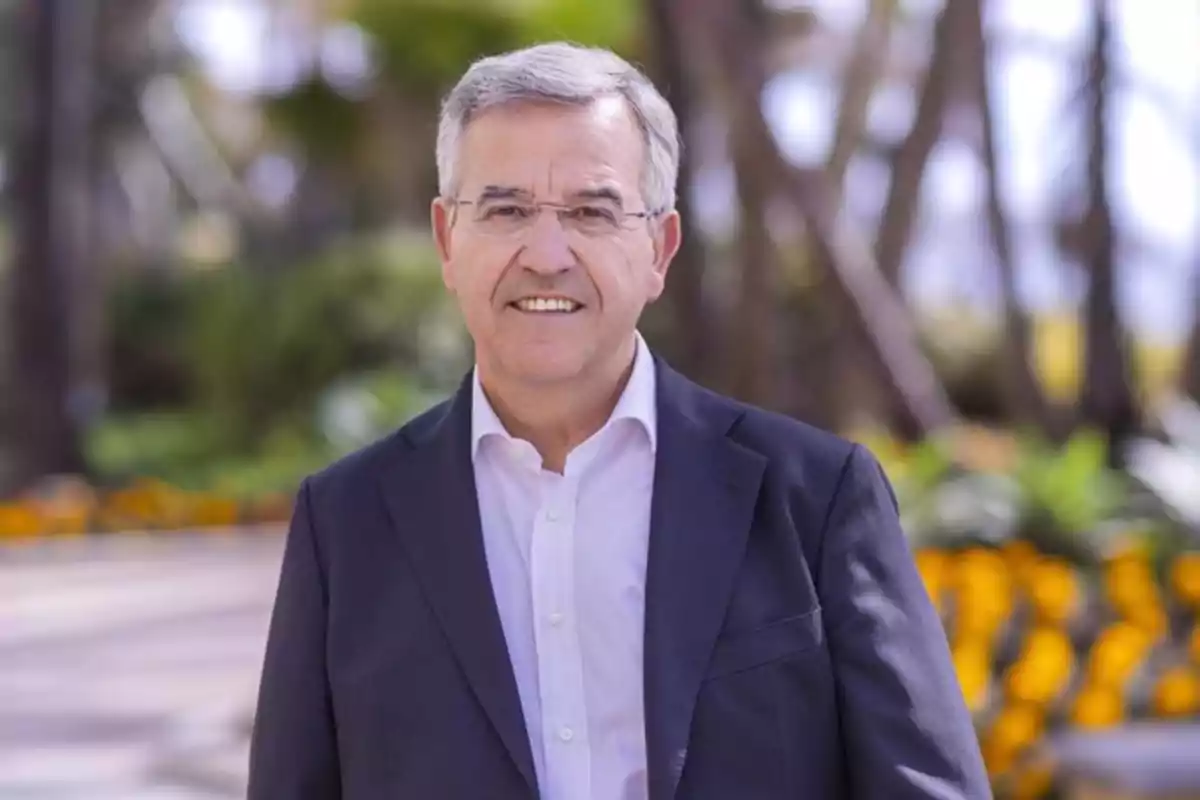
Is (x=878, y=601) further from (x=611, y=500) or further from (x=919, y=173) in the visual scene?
(x=919, y=173)

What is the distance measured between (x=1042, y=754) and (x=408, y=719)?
363cm

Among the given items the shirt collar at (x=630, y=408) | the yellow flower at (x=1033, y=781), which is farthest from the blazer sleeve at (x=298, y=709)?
the yellow flower at (x=1033, y=781)

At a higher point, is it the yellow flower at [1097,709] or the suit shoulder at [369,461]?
the suit shoulder at [369,461]

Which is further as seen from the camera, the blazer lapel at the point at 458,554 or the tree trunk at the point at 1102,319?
the tree trunk at the point at 1102,319

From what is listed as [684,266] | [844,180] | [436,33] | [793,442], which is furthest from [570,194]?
[436,33]

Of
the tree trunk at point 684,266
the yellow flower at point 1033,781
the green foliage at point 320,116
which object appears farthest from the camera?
the green foliage at point 320,116

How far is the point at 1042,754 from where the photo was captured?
209 inches

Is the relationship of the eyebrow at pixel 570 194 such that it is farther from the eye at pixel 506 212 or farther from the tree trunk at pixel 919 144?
the tree trunk at pixel 919 144

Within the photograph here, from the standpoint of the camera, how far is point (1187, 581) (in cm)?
699

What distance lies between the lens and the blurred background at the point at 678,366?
6680mm

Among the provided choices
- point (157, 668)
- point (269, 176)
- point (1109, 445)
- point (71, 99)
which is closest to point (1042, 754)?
point (157, 668)

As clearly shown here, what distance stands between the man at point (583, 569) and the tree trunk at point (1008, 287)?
8336 millimetres

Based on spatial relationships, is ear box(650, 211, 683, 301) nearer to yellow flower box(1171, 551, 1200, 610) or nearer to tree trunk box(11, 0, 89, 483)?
yellow flower box(1171, 551, 1200, 610)

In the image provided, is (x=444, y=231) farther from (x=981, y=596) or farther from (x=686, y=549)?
(x=981, y=596)
